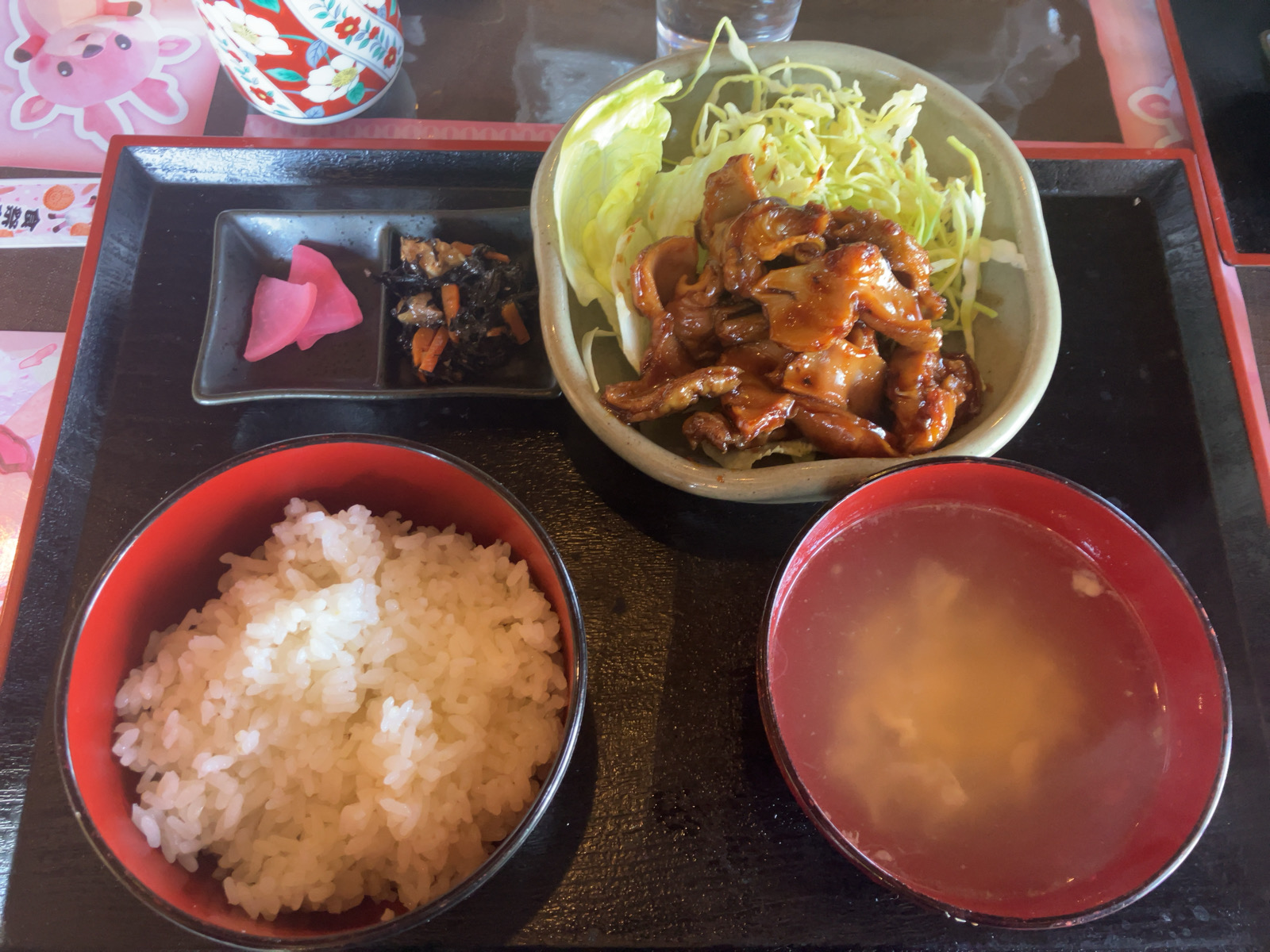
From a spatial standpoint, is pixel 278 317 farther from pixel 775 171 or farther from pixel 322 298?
pixel 775 171

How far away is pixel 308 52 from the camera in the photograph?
6.23 feet

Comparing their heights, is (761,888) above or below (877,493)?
below

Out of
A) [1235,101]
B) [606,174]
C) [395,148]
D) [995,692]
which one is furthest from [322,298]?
[1235,101]

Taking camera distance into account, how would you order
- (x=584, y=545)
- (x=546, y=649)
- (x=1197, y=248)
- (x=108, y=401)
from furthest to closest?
Result: (x=1197, y=248)
(x=108, y=401)
(x=584, y=545)
(x=546, y=649)

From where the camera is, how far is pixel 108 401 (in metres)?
1.75

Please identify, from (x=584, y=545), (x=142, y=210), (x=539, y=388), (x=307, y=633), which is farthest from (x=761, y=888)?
(x=142, y=210)

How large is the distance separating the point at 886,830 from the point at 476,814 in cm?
70

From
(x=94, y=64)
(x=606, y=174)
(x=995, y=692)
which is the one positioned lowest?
(x=995, y=692)

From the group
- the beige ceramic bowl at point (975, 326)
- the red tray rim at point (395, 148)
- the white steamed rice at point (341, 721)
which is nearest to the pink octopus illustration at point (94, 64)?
the red tray rim at point (395, 148)

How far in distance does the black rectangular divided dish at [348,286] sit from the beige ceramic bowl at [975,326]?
214mm

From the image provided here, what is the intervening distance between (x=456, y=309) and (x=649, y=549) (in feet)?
2.47

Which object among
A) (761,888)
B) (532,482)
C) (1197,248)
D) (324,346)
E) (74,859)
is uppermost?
(1197,248)

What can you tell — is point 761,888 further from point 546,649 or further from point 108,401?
point 108,401

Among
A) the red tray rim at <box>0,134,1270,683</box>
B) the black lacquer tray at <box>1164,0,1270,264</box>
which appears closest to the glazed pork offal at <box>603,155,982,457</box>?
the red tray rim at <box>0,134,1270,683</box>
